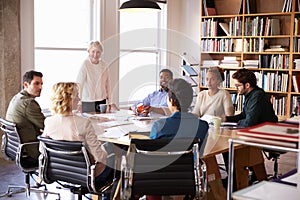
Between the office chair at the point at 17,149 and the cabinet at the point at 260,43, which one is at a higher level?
the cabinet at the point at 260,43

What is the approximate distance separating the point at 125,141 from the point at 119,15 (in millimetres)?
3908

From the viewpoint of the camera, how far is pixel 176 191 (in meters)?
2.75

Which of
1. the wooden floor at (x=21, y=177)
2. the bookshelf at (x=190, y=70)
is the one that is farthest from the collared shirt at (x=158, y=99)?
the bookshelf at (x=190, y=70)

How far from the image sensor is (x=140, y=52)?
7.22 m

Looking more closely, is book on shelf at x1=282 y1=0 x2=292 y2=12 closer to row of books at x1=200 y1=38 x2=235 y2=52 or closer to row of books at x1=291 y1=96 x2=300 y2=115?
row of books at x1=200 y1=38 x2=235 y2=52

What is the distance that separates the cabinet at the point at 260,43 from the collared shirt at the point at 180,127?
3800 millimetres

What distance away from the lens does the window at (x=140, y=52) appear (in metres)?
6.93

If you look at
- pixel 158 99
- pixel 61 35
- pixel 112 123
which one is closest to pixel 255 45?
pixel 158 99

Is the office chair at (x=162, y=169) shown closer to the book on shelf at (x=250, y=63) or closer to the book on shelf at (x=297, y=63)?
the book on shelf at (x=297, y=63)

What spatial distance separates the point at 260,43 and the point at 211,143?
376cm

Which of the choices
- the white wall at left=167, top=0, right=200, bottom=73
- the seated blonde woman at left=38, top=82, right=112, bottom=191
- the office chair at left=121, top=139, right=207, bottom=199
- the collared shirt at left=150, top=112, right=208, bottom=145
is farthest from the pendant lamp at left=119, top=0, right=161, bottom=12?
the white wall at left=167, top=0, right=200, bottom=73

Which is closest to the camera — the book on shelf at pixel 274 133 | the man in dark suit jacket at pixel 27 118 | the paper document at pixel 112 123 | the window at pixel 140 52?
the book on shelf at pixel 274 133

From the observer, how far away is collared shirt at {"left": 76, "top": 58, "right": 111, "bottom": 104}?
4902 millimetres

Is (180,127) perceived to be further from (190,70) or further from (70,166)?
(190,70)
